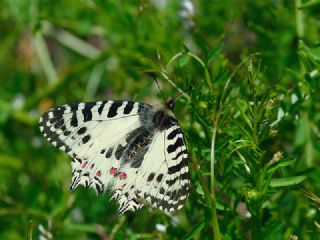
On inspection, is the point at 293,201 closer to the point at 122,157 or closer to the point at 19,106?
the point at 122,157

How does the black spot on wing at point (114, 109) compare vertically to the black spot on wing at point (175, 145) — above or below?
above

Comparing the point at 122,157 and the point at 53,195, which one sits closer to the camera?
the point at 122,157

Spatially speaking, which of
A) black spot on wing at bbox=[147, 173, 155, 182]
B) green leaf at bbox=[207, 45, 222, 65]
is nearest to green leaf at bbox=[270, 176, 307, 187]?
black spot on wing at bbox=[147, 173, 155, 182]

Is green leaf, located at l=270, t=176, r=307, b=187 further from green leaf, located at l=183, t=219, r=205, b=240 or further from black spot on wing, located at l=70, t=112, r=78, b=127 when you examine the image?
black spot on wing, located at l=70, t=112, r=78, b=127

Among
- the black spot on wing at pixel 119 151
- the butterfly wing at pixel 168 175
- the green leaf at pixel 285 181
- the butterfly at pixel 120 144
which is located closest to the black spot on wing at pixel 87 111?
the butterfly at pixel 120 144

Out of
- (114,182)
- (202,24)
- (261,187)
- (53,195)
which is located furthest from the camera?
(202,24)

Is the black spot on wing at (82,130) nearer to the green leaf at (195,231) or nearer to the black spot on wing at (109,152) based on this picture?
the black spot on wing at (109,152)

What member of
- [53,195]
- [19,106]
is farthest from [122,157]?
[19,106]

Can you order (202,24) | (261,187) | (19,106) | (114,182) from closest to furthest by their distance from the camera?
(261,187) < (114,182) < (202,24) < (19,106)
